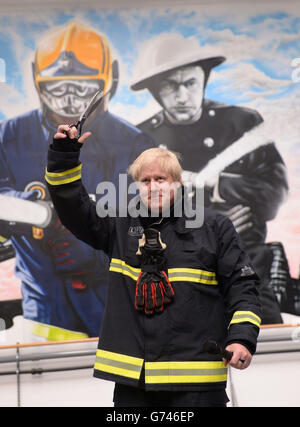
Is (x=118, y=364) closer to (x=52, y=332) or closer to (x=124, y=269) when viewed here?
(x=124, y=269)

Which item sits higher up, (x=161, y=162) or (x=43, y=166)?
(x=43, y=166)

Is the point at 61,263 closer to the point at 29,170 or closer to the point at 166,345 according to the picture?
the point at 29,170

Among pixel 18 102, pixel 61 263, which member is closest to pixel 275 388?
pixel 61 263

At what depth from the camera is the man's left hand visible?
141 centimetres

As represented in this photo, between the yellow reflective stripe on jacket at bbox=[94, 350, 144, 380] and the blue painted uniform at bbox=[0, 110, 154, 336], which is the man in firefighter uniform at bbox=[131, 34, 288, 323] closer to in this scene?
the blue painted uniform at bbox=[0, 110, 154, 336]

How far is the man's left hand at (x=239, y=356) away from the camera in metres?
1.41

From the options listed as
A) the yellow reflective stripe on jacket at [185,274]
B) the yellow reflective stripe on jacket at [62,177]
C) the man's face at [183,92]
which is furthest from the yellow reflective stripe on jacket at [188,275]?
the man's face at [183,92]

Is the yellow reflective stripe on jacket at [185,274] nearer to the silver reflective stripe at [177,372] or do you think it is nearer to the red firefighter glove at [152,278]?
the red firefighter glove at [152,278]

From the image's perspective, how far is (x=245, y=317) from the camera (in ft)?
4.88

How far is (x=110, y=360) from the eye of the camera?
1504mm

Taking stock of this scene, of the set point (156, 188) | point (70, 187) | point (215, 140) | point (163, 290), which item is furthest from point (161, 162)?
point (215, 140)

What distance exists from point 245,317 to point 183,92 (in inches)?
62.9

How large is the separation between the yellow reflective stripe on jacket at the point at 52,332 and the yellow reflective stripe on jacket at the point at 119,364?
3.83 ft

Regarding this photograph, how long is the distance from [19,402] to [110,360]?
1316mm
